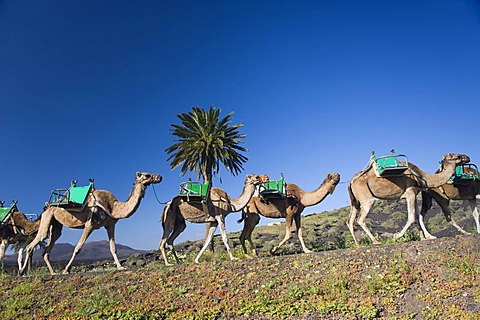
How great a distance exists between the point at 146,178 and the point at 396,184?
944 centimetres

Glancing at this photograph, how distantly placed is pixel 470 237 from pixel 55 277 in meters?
13.7

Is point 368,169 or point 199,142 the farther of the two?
point 199,142

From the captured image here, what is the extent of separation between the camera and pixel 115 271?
14000 mm

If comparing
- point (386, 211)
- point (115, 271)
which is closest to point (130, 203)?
point (115, 271)

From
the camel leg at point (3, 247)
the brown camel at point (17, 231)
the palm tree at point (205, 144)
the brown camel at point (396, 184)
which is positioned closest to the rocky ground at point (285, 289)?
the brown camel at point (396, 184)

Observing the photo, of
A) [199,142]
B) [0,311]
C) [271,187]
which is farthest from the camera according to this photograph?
[199,142]

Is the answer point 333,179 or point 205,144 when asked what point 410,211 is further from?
point 205,144

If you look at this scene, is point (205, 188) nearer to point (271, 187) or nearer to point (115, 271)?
point (271, 187)

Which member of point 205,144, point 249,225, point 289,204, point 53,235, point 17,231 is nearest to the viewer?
point 53,235

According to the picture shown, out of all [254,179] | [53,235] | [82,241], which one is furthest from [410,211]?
[53,235]

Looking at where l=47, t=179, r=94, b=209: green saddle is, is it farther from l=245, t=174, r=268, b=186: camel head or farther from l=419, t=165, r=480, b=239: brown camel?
l=419, t=165, r=480, b=239: brown camel

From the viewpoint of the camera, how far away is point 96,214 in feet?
49.9

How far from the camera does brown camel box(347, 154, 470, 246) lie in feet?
50.0

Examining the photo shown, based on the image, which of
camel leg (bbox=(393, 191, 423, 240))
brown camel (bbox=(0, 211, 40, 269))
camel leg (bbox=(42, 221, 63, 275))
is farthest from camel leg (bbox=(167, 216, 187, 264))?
camel leg (bbox=(393, 191, 423, 240))
